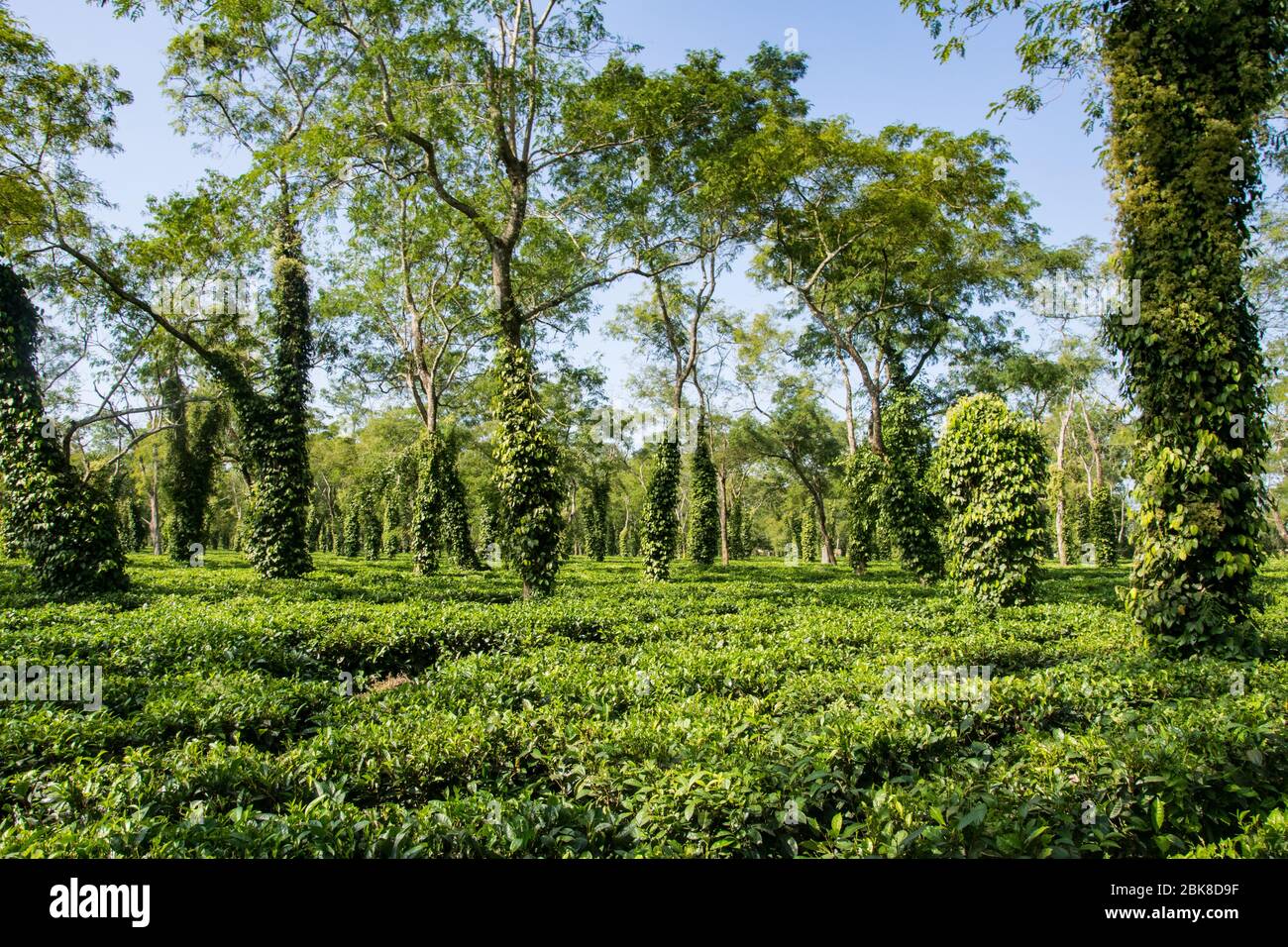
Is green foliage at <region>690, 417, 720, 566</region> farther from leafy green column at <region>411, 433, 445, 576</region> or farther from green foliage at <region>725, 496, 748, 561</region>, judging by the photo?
green foliage at <region>725, 496, 748, 561</region>

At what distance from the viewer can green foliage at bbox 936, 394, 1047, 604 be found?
1188 centimetres

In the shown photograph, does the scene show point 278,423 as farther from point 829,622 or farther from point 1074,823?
point 1074,823

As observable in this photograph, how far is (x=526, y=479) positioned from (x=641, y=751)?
31.0ft

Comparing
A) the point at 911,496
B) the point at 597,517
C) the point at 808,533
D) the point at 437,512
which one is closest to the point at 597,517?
the point at 597,517

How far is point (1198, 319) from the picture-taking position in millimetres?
6840

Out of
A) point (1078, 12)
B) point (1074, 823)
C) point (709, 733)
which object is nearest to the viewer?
point (1074, 823)

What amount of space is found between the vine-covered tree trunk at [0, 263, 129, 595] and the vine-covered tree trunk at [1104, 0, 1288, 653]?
1792 cm

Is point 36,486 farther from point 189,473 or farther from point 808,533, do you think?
point 808,533

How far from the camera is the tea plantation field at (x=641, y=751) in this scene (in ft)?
9.94

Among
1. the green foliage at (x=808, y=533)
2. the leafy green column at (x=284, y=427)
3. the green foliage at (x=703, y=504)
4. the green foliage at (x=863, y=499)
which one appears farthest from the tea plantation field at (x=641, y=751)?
the green foliage at (x=808, y=533)

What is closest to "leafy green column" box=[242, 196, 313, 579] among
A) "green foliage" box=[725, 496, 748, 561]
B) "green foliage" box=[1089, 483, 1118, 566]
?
"green foliage" box=[725, 496, 748, 561]
